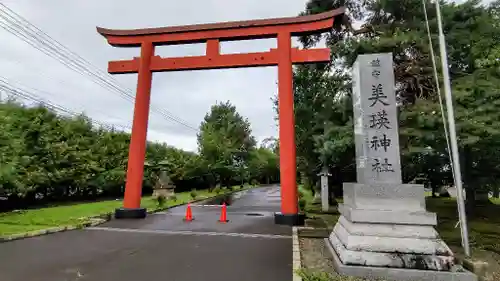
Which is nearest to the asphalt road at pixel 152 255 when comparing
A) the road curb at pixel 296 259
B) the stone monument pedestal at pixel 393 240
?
the road curb at pixel 296 259

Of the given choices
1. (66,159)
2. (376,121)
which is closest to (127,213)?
(66,159)

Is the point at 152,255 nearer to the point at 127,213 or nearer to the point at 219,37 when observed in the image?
the point at 127,213

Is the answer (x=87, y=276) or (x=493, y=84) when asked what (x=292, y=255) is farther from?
(x=493, y=84)

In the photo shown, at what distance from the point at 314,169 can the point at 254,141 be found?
38137mm

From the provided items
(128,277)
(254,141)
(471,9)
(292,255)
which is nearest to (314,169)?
(471,9)

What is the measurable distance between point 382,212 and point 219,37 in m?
9.58

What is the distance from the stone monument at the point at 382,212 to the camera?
16.5 feet

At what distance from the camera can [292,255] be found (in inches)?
250

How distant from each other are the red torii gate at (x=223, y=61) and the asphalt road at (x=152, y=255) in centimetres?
214

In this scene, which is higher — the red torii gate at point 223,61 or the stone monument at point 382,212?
the red torii gate at point 223,61

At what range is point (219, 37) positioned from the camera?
12250mm

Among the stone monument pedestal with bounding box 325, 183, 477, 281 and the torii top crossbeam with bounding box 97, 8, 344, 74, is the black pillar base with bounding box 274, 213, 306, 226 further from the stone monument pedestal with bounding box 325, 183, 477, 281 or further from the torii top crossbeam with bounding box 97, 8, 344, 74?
the torii top crossbeam with bounding box 97, 8, 344, 74

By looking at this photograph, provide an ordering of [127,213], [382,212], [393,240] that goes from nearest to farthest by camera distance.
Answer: [393,240] → [382,212] → [127,213]

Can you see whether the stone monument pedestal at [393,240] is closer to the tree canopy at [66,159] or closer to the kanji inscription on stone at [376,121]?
the kanji inscription on stone at [376,121]
